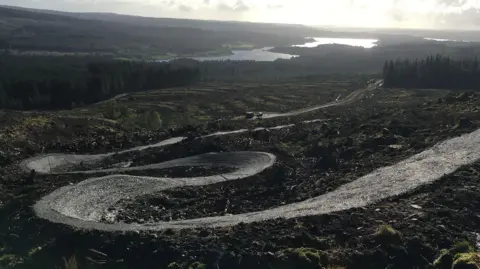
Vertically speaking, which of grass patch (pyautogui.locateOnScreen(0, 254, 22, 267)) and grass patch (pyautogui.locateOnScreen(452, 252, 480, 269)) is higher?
grass patch (pyautogui.locateOnScreen(452, 252, 480, 269))

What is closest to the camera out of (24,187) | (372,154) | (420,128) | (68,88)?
(24,187)

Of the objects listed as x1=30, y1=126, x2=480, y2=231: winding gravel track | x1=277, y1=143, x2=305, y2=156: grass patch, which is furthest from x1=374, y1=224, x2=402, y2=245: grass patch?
x1=277, y1=143, x2=305, y2=156: grass patch

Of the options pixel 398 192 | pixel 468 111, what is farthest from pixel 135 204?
pixel 468 111

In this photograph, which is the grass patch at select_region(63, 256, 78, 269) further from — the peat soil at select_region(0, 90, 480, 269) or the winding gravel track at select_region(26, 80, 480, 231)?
the winding gravel track at select_region(26, 80, 480, 231)

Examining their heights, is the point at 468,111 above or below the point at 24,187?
above

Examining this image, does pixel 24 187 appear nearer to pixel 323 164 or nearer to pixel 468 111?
pixel 323 164

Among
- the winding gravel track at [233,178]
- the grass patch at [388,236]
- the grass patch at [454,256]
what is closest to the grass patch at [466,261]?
the grass patch at [454,256]

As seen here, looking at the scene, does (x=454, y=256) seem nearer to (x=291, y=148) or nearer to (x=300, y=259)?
(x=300, y=259)

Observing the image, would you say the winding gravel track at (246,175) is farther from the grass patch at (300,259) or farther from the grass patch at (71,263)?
the grass patch at (300,259)
